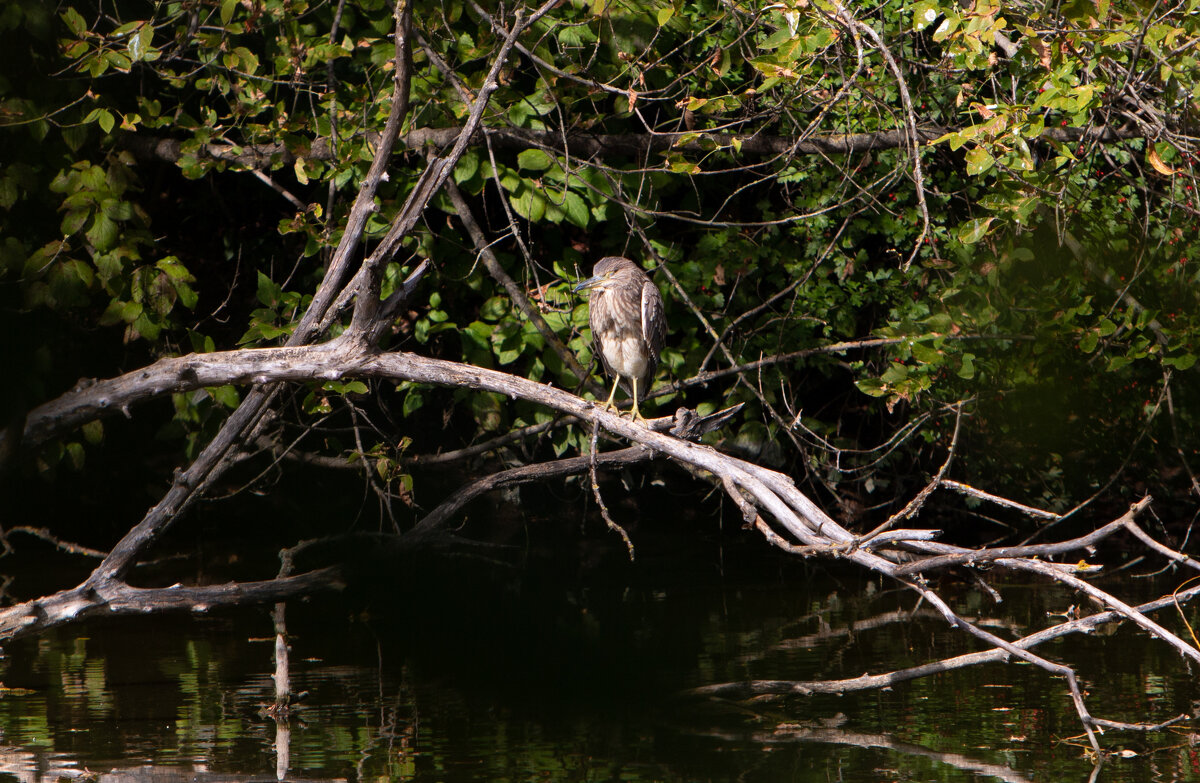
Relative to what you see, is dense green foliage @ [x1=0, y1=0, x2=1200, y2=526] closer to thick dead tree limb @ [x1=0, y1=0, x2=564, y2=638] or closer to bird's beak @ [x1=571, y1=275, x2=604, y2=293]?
bird's beak @ [x1=571, y1=275, x2=604, y2=293]

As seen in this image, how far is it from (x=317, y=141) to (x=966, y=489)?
10.2 ft

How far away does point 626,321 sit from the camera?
4.74m

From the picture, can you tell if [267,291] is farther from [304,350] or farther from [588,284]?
[588,284]

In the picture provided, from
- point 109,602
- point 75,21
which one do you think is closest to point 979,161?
point 109,602

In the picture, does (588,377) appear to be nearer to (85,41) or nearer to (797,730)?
(797,730)

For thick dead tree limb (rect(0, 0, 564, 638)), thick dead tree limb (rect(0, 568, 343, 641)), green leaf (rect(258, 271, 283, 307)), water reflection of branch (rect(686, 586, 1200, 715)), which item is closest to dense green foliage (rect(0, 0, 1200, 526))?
green leaf (rect(258, 271, 283, 307))

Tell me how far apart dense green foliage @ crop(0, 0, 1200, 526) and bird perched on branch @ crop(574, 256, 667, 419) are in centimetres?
17

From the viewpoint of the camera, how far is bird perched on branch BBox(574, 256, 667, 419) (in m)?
4.73

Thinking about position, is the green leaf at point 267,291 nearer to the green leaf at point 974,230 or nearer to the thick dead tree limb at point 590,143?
the thick dead tree limb at point 590,143

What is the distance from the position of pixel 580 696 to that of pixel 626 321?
1.50 m

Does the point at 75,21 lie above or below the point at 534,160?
above

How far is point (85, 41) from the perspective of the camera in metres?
4.14

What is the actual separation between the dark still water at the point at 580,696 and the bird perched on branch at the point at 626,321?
1.10 meters

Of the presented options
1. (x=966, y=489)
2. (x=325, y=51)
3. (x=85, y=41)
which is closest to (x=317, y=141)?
(x=325, y=51)
